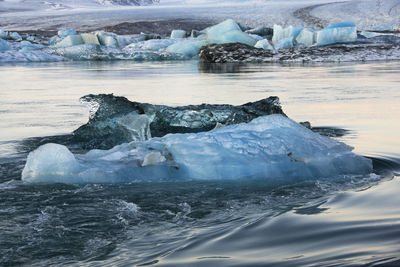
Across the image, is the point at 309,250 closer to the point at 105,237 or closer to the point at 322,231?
the point at 322,231

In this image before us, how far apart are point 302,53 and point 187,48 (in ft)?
15.9

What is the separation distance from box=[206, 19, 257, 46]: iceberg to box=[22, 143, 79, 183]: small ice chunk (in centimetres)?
1794

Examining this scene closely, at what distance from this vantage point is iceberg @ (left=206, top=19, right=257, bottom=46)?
68.4 ft

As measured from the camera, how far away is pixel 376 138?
4.43 metres

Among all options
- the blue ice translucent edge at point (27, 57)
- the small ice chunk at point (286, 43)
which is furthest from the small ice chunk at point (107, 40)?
the small ice chunk at point (286, 43)

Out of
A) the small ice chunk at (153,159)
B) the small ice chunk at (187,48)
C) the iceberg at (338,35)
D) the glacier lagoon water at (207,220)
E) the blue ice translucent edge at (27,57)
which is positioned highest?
the iceberg at (338,35)

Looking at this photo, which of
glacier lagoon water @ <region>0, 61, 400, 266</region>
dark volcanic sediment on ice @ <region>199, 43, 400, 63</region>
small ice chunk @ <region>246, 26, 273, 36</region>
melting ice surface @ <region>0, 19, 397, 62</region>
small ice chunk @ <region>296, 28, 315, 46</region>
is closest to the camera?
glacier lagoon water @ <region>0, 61, 400, 266</region>

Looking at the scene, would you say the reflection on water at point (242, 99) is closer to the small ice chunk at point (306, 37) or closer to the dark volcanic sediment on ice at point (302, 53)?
the dark volcanic sediment on ice at point (302, 53)

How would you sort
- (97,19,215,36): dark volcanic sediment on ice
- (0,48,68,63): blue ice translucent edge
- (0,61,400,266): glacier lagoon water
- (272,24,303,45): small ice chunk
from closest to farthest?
(0,61,400,266): glacier lagoon water < (0,48,68,63): blue ice translucent edge < (272,24,303,45): small ice chunk < (97,19,215,36): dark volcanic sediment on ice

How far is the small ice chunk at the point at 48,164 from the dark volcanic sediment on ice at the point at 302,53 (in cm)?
1432

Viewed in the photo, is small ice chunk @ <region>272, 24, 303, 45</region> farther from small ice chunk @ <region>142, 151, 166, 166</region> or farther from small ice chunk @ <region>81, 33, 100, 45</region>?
small ice chunk @ <region>142, 151, 166, 166</region>

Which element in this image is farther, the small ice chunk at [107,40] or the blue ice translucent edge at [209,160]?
the small ice chunk at [107,40]

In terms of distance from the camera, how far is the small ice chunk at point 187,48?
2092 centimetres

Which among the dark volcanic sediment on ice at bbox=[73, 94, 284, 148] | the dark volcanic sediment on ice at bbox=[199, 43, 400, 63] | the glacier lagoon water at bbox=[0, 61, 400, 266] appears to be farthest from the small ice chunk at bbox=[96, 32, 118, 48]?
the glacier lagoon water at bbox=[0, 61, 400, 266]
